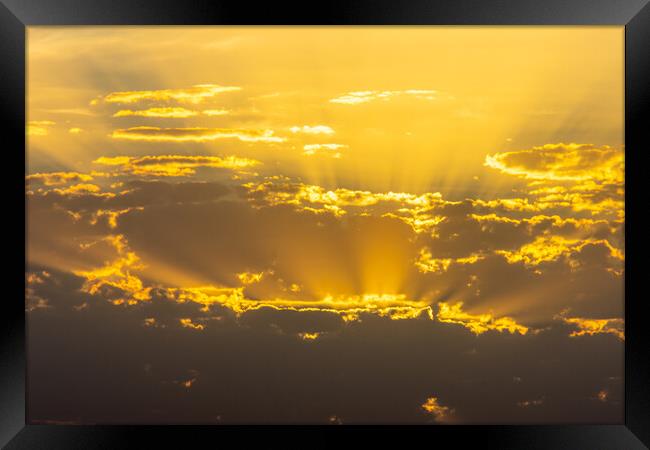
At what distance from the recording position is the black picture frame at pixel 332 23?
3035 mm

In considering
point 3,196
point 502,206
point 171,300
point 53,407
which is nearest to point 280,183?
point 171,300

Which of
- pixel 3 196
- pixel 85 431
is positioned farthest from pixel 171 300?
pixel 3 196

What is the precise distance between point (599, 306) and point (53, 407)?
2.59 meters

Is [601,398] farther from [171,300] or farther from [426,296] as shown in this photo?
[171,300]

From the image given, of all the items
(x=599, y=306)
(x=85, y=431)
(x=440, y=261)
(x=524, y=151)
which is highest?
(x=524, y=151)

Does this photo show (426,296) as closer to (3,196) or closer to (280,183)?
(280,183)

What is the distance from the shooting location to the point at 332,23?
10.0 feet

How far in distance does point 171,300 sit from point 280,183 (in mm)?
753

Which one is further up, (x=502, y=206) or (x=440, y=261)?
(x=502, y=206)

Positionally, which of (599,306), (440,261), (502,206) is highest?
(502,206)

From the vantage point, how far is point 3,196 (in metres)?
3.08

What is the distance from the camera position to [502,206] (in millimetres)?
3182

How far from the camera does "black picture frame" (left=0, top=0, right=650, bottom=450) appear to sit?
3035 mm

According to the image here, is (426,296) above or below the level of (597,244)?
below
